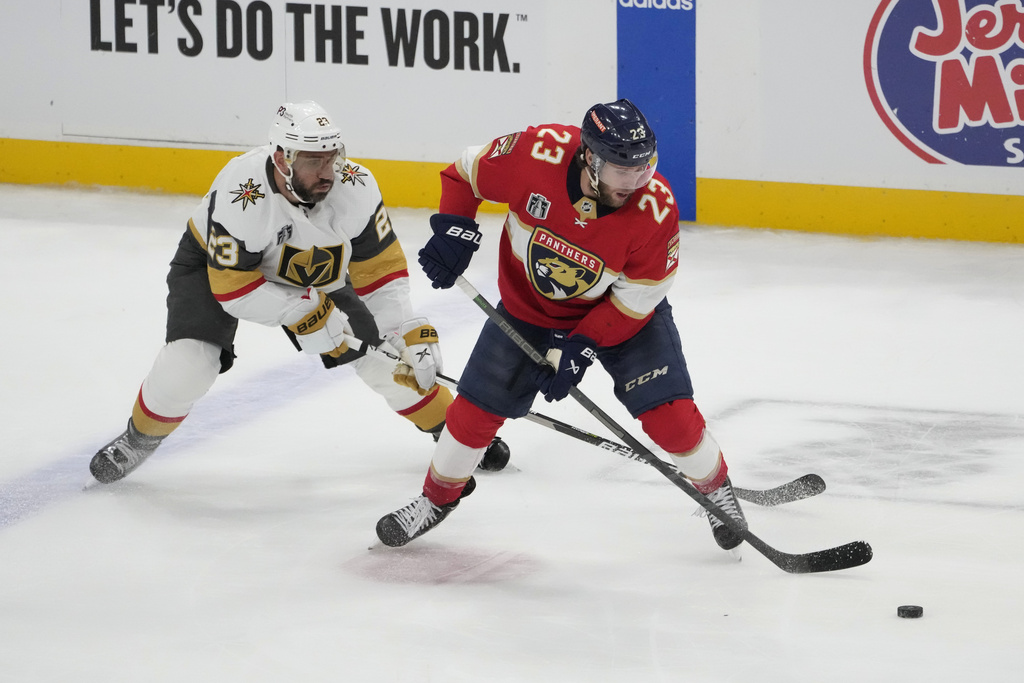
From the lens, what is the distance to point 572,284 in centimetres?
275

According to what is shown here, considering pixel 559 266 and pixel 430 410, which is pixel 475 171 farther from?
pixel 430 410

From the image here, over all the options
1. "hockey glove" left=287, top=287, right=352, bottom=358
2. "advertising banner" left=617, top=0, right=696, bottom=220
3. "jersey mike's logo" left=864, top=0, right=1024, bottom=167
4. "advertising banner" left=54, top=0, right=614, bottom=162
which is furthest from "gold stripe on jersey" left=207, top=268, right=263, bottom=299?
"jersey mike's logo" left=864, top=0, right=1024, bottom=167

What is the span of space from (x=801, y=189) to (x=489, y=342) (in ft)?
12.4

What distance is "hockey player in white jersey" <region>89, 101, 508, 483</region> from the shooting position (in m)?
2.99

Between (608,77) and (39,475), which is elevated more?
(608,77)

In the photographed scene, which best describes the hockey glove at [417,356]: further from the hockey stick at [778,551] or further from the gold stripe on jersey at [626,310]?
the gold stripe on jersey at [626,310]

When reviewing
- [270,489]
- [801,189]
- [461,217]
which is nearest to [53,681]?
[270,489]

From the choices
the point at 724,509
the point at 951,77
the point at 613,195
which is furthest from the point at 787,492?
the point at 951,77

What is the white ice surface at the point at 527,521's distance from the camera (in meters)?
2.48

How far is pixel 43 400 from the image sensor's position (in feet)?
13.3

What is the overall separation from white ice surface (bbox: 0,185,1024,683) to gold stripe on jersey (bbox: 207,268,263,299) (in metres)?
0.60

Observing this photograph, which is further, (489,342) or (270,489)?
(270,489)

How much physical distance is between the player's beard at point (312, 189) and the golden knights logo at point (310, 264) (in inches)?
6.1

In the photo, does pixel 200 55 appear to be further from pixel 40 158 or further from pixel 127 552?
pixel 127 552
